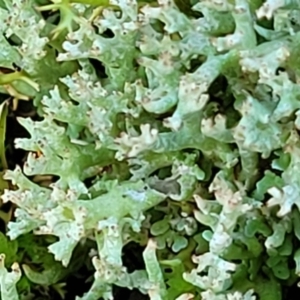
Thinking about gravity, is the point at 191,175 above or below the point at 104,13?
below

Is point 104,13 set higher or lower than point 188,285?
higher

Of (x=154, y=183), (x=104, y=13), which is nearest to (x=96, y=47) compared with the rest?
(x=104, y=13)

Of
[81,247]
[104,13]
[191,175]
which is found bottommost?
[81,247]

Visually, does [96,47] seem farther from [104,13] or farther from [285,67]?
[285,67]

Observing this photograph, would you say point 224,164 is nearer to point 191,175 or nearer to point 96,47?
point 191,175

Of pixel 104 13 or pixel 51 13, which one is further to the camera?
pixel 51 13

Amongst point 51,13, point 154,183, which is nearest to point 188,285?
point 154,183
